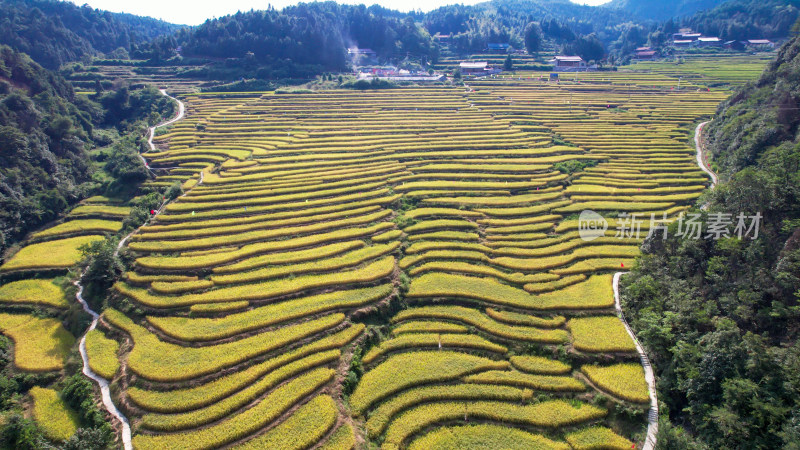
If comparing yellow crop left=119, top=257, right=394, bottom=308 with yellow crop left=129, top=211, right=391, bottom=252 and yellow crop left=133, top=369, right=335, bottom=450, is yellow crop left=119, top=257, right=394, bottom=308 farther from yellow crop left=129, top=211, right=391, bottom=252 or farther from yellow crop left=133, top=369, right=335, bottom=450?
yellow crop left=133, top=369, right=335, bottom=450

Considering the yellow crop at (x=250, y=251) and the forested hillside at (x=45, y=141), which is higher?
the forested hillside at (x=45, y=141)

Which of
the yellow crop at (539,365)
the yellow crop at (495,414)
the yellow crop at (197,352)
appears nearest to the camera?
the yellow crop at (495,414)

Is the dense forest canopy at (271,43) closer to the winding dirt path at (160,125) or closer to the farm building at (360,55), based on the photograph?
the farm building at (360,55)

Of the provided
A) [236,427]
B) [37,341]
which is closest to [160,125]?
[37,341]

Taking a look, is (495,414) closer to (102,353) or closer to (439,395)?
(439,395)

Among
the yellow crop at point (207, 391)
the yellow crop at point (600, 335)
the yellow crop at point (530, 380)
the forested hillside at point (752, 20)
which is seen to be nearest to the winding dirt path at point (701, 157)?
the yellow crop at point (600, 335)
